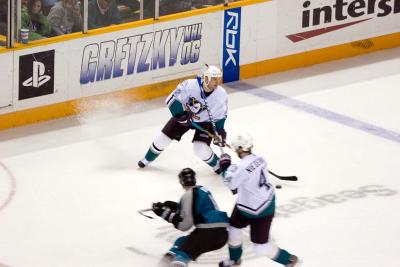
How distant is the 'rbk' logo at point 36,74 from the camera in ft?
35.5

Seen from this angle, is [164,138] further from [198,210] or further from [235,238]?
[198,210]

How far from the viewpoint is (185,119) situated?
987 cm

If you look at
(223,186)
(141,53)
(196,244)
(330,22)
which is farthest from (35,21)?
(196,244)

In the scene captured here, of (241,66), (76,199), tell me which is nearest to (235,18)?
(241,66)

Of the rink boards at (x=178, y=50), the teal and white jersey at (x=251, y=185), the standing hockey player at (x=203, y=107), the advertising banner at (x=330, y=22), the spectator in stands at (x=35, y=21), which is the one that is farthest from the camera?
the advertising banner at (x=330, y=22)

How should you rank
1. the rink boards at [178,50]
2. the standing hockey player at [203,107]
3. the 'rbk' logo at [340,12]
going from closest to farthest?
the standing hockey player at [203,107] → the rink boards at [178,50] → the 'rbk' logo at [340,12]

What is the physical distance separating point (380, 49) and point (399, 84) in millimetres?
1120

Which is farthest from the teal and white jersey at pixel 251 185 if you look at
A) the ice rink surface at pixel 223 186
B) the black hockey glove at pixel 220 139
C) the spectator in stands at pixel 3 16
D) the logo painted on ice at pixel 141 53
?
the logo painted on ice at pixel 141 53

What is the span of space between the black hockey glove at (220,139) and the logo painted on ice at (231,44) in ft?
8.25

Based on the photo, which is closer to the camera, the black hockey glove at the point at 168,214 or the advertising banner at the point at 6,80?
the black hockey glove at the point at 168,214

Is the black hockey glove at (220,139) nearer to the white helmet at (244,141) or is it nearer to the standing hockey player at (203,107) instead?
the standing hockey player at (203,107)

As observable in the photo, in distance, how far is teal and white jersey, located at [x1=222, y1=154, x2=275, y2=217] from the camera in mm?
7895

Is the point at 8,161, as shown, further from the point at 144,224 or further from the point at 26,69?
the point at 144,224

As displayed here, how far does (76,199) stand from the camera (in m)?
9.48
